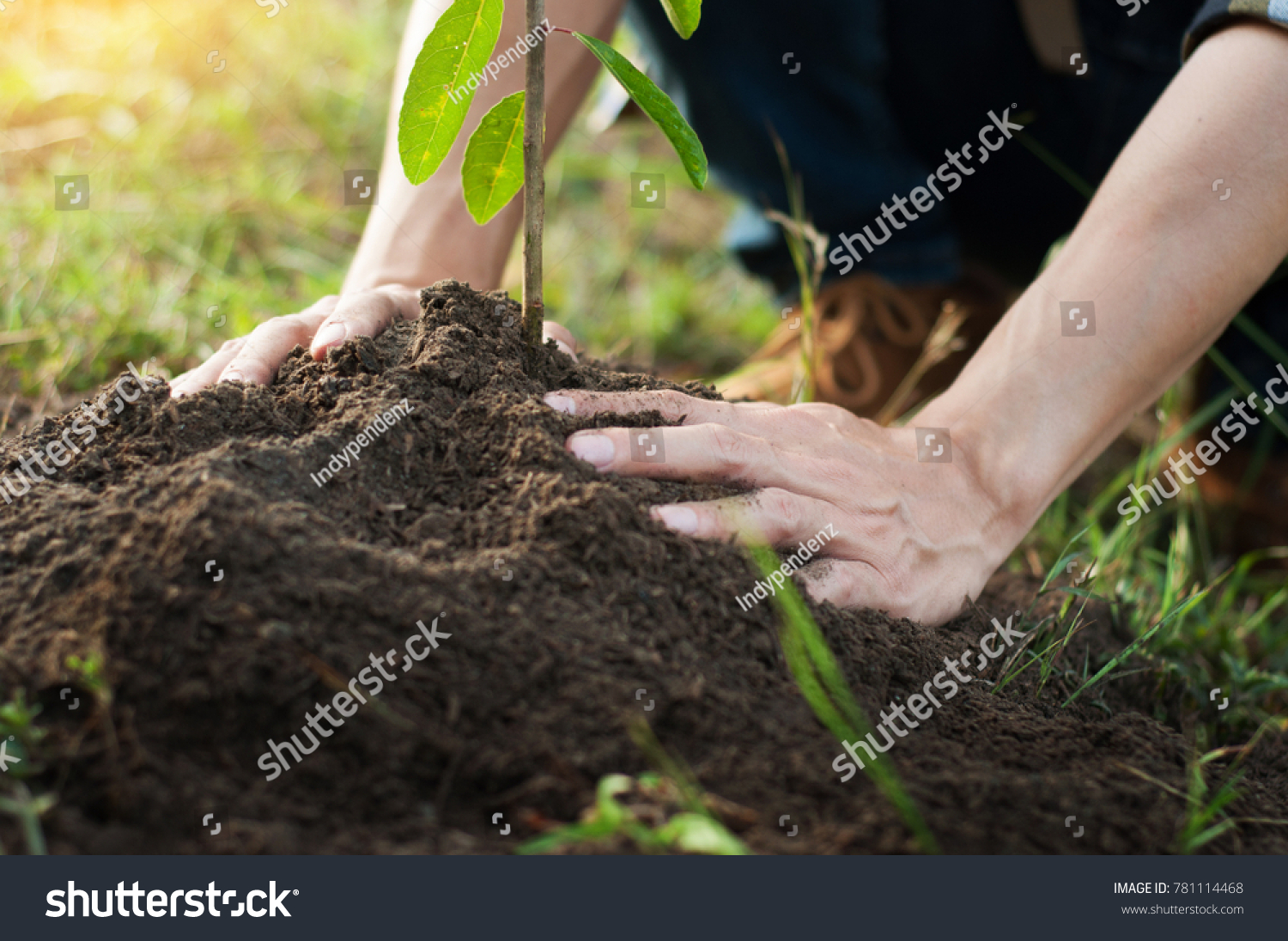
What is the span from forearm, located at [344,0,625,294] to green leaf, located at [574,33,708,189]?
0.71m

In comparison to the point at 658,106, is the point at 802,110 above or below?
above

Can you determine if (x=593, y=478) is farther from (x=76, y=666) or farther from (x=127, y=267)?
(x=127, y=267)

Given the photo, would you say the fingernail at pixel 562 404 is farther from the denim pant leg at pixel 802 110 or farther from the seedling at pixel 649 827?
the denim pant leg at pixel 802 110

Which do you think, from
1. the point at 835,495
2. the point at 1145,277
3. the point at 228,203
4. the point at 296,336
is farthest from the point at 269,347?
the point at 228,203

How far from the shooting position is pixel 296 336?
157 cm

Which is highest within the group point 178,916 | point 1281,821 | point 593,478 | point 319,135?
point 319,135

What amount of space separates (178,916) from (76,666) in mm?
280

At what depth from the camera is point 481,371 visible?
4.47ft

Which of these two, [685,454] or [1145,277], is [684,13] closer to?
[685,454]

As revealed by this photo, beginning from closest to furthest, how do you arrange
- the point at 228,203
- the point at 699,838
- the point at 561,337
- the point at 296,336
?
the point at 699,838 → the point at 296,336 → the point at 561,337 → the point at 228,203

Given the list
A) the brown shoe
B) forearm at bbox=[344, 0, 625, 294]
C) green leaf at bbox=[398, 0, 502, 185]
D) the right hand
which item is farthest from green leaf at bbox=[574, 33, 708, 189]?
the brown shoe

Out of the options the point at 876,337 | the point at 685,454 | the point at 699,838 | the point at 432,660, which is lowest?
the point at 699,838

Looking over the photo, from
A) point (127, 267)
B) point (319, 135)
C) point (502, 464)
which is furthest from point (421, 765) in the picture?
point (319, 135)

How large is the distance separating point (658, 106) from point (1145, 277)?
95cm
